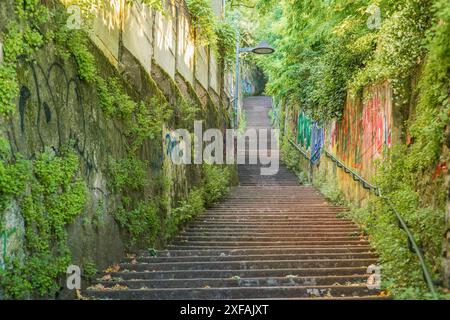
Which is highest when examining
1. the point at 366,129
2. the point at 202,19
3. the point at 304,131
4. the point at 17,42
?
the point at 202,19

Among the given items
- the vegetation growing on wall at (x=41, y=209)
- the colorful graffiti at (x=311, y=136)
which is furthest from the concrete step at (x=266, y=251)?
the colorful graffiti at (x=311, y=136)

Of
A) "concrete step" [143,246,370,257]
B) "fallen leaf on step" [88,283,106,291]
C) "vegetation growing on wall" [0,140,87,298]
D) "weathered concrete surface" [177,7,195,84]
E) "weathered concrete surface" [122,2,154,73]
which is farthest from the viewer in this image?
"weathered concrete surface" [177,7,195,84]

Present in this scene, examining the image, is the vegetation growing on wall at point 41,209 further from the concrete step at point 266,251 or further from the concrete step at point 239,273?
the concrete step at point 266,251

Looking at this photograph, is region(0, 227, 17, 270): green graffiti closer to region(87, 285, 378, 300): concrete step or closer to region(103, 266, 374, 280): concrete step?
region(87, 285, 378, 300): concrete step

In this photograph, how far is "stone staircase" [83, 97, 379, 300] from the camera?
5.94 m

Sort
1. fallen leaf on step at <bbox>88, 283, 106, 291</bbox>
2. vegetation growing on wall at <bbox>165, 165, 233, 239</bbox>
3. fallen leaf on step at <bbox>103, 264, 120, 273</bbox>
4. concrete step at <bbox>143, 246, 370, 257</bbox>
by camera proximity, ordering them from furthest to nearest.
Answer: vegetation growing on wall at <bbox>165, 165, 233, 239</bbox> → concrete step at <bbox>143, 246, 370, 257</bbox> → fallen leaf on step at <bbox>103, 264, 120, 273</bbox> → fallen leaf on step at <bbox>88, 283, 106, 291</bbox>

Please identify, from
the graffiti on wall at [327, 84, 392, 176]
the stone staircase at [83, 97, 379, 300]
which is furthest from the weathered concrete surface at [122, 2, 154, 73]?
the graffiti on wall at [327, 84, 392, 176]

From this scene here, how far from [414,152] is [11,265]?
5462mm

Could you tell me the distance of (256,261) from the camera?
744 centimetres

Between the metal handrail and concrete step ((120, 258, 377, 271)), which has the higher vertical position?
the metal handrail

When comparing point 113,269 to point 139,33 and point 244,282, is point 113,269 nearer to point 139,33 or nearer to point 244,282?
point 244,282

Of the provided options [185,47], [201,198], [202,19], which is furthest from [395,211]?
[202,19]

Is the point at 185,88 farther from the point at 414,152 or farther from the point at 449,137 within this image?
the point at 449,137

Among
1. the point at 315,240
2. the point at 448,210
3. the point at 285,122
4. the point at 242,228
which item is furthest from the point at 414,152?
the point at 285,122
